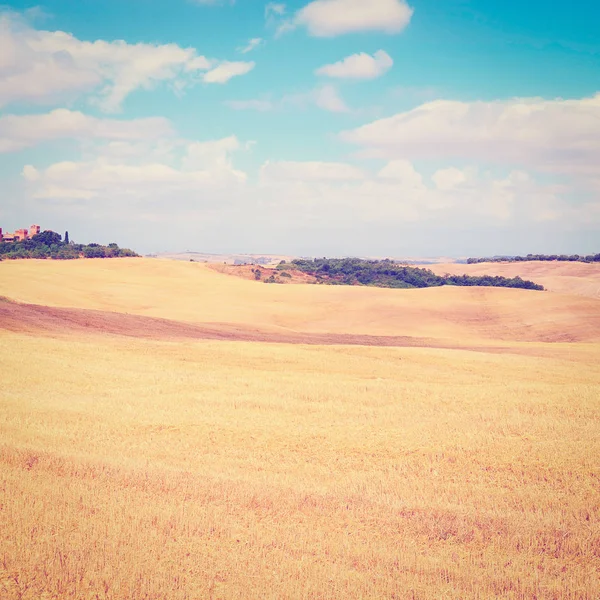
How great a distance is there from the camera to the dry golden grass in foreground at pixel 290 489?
6.25m

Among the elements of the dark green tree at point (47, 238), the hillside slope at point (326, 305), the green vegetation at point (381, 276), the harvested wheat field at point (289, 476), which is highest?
the dark green tree at point (47, 238)

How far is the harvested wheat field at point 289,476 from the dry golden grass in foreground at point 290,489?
0.04m

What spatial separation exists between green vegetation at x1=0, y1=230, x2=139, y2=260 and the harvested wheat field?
79.4 metres

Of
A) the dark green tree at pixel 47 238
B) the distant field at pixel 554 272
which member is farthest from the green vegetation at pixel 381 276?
the dark green tree at pixel 47 238

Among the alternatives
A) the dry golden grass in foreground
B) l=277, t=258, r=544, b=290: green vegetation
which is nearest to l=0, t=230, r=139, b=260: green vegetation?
l=277, t=258, r=544, b=290: green vegetation

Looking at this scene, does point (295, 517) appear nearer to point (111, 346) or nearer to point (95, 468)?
point (95, 468)

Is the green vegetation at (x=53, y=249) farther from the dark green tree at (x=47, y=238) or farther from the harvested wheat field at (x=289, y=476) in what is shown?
the harvested wheat field at (x=289, y=476)

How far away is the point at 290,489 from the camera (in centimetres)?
873

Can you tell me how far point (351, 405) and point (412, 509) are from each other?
7.13 m

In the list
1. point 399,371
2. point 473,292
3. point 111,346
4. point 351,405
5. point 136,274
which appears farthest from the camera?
point 136,274

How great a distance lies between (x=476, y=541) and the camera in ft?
24.3

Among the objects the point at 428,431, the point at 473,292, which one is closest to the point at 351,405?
the point at 428,431

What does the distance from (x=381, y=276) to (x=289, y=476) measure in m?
92.7

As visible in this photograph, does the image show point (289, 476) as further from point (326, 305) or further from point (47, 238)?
point (47, 238)
